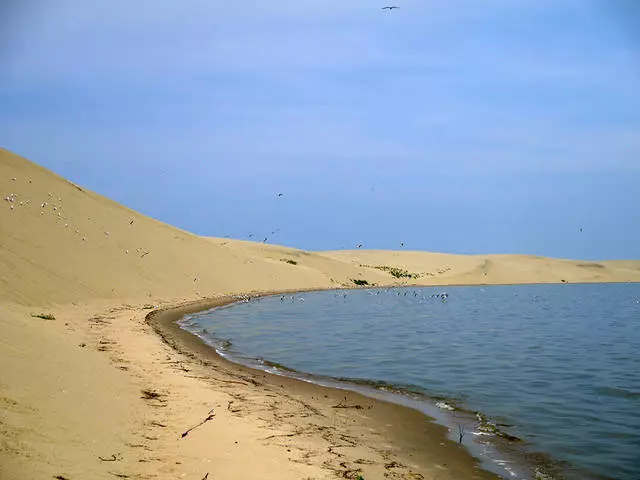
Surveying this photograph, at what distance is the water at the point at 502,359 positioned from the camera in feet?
28.1

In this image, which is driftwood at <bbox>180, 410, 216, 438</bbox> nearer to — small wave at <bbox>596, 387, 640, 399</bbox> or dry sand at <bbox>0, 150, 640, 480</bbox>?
dry sand at <bbox>0, 150, 640, 480</bbox>

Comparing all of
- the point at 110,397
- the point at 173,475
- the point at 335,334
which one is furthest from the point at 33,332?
the point at 335,334

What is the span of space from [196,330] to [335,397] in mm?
10096

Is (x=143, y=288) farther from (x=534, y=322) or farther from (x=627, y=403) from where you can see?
(x=627, y=403)

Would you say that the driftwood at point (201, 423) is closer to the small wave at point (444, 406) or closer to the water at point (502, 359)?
the water at point (502, 359)

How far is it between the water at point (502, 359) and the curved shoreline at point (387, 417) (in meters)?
0.74

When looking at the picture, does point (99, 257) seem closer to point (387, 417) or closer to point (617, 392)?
point (387, 417)

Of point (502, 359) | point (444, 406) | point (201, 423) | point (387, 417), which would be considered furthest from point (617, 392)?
point (201, 423)

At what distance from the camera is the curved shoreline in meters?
7.20

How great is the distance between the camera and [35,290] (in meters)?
21.1

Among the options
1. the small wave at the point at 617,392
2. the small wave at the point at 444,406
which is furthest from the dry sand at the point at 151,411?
the small wave at the point at 617,392

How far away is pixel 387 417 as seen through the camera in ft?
30.6

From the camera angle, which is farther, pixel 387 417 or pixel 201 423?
pixel 387 417

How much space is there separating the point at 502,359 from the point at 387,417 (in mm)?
6735
